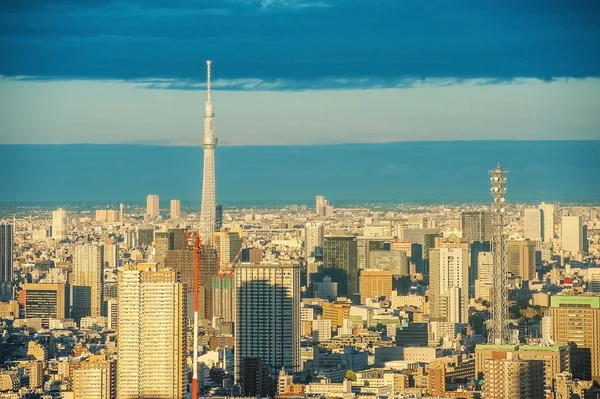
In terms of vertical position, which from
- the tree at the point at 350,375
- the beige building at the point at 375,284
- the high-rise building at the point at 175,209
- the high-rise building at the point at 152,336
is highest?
the high-rise building at the point at 175,209

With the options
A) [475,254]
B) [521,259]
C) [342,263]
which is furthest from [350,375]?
[342,263]

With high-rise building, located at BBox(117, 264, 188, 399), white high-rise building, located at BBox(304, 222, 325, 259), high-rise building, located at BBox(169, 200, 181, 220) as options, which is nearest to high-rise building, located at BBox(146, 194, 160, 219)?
high-rise building, located at BBox(169, 200, 181, 220)

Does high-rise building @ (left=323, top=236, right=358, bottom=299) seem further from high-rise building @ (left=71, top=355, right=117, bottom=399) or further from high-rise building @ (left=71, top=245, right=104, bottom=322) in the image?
high-rise building @ (left=71, top=355, right=117, bottom=399)

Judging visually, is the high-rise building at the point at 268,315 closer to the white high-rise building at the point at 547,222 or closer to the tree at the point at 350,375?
the tree at the point at 350,375

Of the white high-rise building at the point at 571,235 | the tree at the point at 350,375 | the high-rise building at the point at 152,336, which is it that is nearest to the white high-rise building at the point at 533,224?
the white high-rise building at the point at 571,235

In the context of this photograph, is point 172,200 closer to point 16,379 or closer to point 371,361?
point 371,361

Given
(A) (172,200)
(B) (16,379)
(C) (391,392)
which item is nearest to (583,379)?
(C) (391,392)
